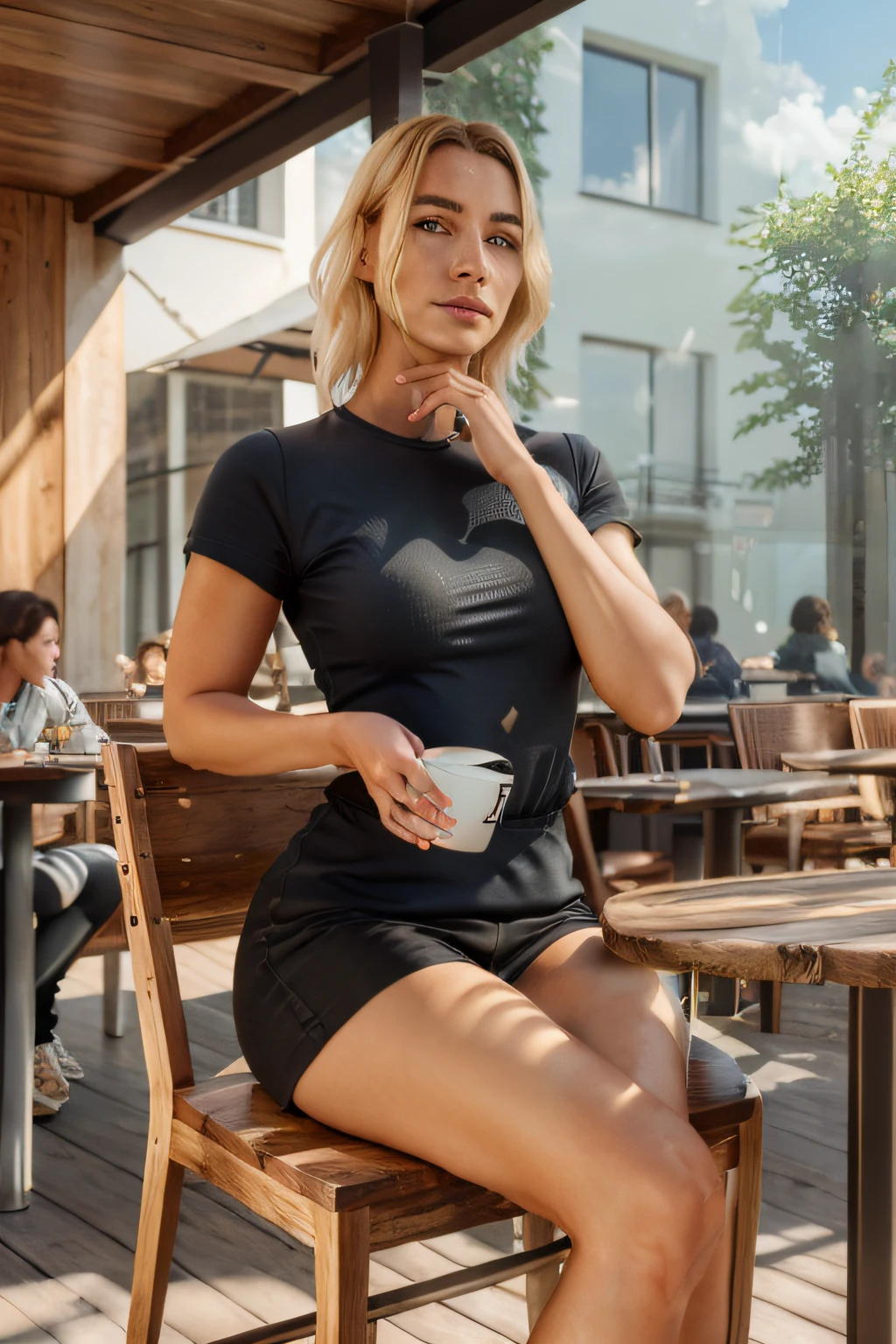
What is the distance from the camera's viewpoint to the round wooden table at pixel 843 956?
1.04 meters

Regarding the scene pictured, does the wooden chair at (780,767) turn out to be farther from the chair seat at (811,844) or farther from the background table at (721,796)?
the background table at (721,796)

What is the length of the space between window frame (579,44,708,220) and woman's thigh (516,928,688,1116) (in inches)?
145

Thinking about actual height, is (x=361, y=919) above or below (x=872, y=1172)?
above

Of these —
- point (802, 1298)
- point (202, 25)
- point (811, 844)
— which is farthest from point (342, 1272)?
point (202, 25)

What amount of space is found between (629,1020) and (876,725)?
3042mm

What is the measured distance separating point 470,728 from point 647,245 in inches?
145

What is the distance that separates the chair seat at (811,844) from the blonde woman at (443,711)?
2684mm

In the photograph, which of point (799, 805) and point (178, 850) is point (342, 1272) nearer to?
point (178, 850)

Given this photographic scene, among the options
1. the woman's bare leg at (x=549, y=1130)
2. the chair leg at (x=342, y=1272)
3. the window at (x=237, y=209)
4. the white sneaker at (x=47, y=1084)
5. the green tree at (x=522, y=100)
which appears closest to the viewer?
the woman's bare leg at (x=549, y=1130)

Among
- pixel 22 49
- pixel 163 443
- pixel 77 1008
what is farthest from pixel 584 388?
pixel 163 443

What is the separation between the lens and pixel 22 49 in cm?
405

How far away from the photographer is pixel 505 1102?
1.01m

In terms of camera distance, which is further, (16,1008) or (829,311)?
(829,311)

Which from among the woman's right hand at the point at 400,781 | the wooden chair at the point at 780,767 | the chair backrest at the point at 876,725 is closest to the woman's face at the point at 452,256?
the woman's right hand at the point at 400,781
